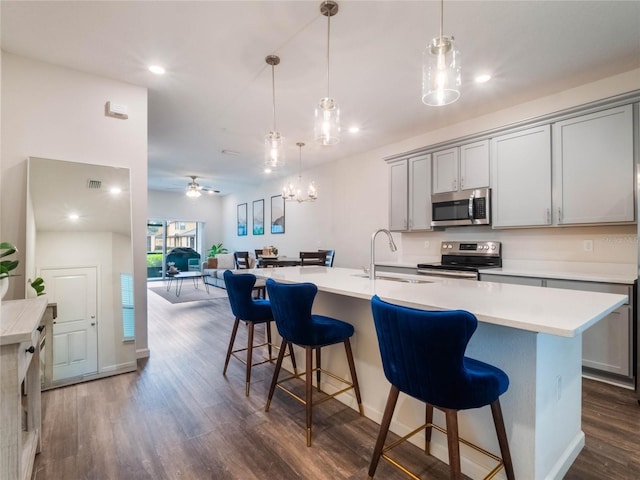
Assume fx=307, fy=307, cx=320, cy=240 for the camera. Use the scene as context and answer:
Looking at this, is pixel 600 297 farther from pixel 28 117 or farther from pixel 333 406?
pixel 28 117

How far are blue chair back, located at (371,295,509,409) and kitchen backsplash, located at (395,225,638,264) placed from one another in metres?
2.66

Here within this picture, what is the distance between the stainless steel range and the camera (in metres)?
3.60

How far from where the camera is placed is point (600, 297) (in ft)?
5.15

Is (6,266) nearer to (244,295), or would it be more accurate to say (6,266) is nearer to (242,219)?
(244,295)

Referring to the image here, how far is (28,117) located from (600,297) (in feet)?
14.3

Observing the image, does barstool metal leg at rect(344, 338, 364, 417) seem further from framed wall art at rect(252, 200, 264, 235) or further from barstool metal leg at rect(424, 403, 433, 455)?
framed wall art at rect(252, 200, 264, 235)

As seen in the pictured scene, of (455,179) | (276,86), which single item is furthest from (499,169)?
(276,86)

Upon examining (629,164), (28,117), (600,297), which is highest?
(28,117)

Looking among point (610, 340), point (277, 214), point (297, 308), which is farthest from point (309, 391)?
point (277, 214)

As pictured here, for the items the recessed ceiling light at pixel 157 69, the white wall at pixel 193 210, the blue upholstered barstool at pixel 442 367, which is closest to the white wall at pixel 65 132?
the recessed ceiling light at pixel 157 69

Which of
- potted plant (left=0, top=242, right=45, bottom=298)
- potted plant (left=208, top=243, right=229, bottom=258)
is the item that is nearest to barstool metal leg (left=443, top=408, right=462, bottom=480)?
potted plant (left=0, top=242, right=45, bottom=298)

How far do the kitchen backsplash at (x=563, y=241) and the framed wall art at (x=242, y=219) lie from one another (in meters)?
6.39

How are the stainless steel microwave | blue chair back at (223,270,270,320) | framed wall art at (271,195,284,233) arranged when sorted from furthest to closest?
framed wall art at (271,195,284,233), the stainless steel microwave, blue chair back at (223,270,270,320)

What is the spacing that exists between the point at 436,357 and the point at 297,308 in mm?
937
